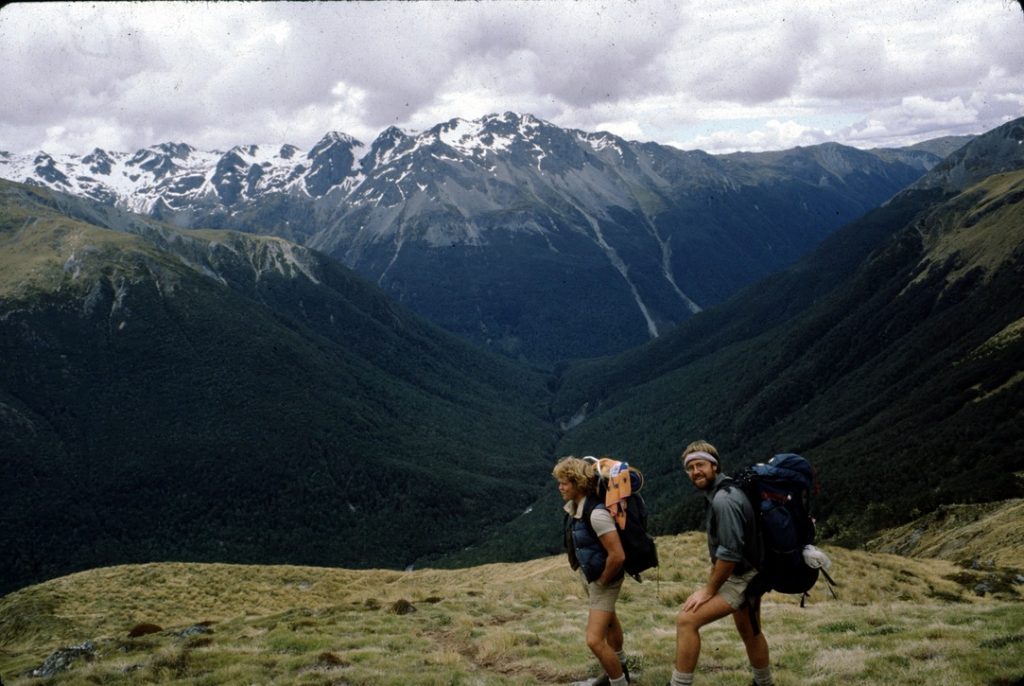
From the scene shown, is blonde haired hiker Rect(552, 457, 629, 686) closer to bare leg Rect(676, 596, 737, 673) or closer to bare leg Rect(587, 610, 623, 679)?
bare leg Rect(587, 610, 623, 679)

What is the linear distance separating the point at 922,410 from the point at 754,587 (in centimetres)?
12768

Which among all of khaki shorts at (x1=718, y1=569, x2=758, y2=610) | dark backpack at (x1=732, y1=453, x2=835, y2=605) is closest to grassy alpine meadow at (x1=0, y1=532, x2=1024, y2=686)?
khaki shorts at (x1=718, y1=569, x2=758, y2=610)

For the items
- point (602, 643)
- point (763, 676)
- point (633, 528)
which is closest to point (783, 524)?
point (633, 528)

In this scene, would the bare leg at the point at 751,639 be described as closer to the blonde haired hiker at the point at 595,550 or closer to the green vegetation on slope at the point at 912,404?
the blonde haired hiker at the point at 595,550

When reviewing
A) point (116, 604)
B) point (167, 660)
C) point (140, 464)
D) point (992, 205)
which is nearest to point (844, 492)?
point (116, 604)

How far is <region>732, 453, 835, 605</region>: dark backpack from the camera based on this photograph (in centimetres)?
1077

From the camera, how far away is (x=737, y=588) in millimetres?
11117

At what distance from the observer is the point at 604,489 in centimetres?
1225

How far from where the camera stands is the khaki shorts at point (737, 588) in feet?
36.3

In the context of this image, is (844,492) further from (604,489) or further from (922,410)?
(604,489)

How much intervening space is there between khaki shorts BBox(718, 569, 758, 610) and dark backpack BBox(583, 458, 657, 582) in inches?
53.0

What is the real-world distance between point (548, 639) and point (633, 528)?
8.84m

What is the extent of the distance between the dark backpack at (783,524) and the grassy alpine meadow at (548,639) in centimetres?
361

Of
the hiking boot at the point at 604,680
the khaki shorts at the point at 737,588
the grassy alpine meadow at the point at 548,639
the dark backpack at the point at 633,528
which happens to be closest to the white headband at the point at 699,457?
the dark backpack at the point at 633,528
